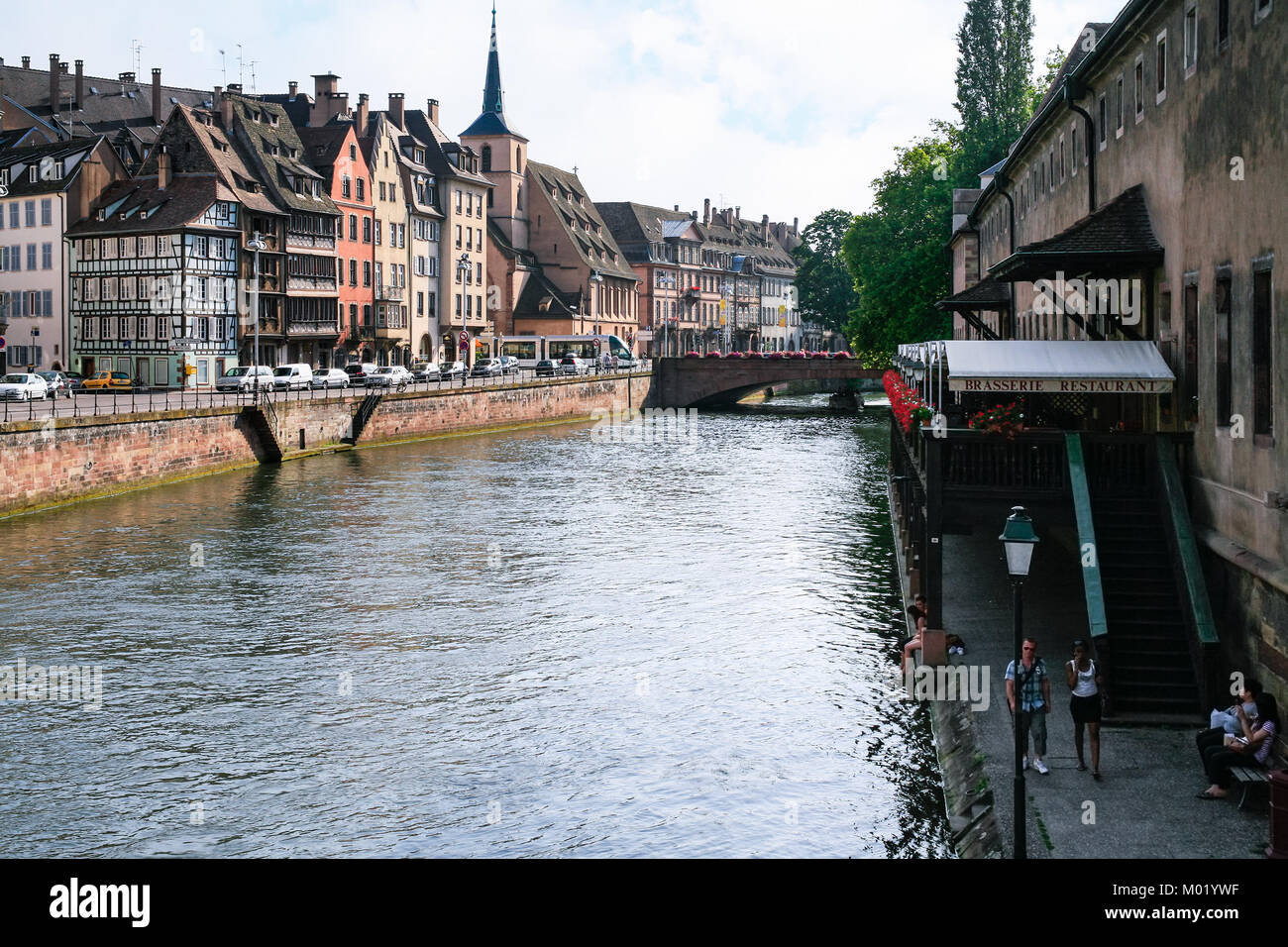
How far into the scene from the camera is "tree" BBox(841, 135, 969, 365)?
73.6m

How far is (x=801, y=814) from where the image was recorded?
1858cm

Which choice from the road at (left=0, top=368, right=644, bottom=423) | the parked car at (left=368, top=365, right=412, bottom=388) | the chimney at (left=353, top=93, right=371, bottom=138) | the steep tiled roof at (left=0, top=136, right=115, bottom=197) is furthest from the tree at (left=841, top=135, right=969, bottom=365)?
the steep tiled roof at (left=0, top=136, right=115, bottom=197)

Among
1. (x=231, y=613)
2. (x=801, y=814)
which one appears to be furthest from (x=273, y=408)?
(x=801, y=814)

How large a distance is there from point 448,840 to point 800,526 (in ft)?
87.3

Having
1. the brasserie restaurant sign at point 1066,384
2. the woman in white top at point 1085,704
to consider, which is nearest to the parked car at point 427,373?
the brasserie restaurant sign at point 1066,384

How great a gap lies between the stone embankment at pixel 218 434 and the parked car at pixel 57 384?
38.3ft

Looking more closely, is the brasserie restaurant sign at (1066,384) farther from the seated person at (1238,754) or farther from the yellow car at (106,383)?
→ the yellow car at (106,383)

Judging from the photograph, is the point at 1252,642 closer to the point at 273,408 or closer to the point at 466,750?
the point at 466,750

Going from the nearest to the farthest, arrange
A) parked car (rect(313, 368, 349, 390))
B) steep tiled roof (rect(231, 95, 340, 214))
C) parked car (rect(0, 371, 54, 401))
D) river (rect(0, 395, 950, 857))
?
river (rect(0, 395, 950, 857)) < parked car (rect(0, 371, 54, 401)) < parked car (rect(313, 368, 349, 390)) < steep tiled roof (rect(231, 95, 340, 214))

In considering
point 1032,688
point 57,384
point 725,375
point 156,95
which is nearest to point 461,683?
point 1032,688

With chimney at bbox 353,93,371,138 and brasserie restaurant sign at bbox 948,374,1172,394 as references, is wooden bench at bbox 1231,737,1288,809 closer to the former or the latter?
brasserie restaurant sign at bbox 948,374,1172,394

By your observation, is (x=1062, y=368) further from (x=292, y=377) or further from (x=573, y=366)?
(x=573, y=366)

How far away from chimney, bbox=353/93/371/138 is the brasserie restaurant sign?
79.9 metres

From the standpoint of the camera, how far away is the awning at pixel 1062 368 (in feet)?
73.6
